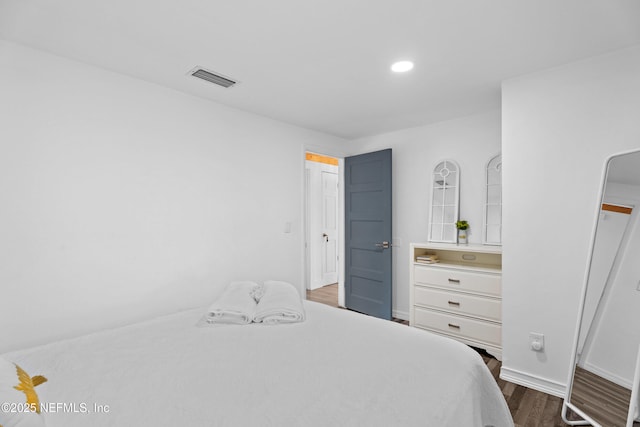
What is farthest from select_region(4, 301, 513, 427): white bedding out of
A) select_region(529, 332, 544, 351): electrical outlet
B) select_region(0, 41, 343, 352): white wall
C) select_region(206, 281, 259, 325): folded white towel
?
select_region(529, 332, 544, 351): electrical outlet

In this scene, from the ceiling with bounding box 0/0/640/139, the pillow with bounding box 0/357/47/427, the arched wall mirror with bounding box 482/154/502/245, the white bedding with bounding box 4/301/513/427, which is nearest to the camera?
the pillow with bounding box 0/357/47/427

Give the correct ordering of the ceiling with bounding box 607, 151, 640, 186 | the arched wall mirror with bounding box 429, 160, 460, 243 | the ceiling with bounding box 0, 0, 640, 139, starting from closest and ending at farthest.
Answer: the ceiling with bounding box 0, 0, 640, 139
the ceiling with bounding box 607, 151, 640, 186
the arched wall mirror with bounding box 429, 160, 460, 243

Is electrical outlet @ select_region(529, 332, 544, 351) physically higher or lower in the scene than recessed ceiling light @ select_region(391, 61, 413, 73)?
lower

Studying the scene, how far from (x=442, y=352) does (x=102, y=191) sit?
2445 mm

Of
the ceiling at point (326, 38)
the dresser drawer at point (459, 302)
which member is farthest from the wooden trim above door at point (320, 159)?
the dresser drawer at point (459, 302)

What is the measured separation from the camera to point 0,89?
6.08 feet

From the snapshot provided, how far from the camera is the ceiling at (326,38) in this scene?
1.62 metres

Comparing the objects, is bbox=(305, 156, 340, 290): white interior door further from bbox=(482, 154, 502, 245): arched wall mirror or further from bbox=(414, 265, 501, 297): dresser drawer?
bbox=(482, 154, 502, 245): arched wall mirror

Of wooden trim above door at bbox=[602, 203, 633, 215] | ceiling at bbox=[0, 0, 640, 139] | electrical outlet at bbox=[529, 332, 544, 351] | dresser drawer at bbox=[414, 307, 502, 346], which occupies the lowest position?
dresser drawer at bbox=[414, 307, 502, 346]

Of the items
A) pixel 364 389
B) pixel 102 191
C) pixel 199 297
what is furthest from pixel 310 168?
pixel 364 389

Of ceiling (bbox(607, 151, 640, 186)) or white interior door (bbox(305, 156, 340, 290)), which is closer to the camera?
ceiling (bbox(607, 151, 640, 186))

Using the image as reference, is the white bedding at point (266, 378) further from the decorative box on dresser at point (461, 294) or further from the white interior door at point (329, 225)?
the white interior door at point (329, 225)

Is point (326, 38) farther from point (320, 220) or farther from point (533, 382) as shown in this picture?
point (320, 220)

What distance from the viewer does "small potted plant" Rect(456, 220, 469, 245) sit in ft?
10.9
